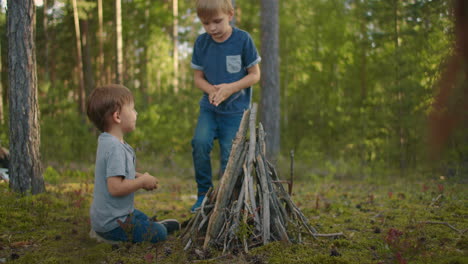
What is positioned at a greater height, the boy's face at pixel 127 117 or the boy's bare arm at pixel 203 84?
the boy's bare arm at pixel 203 84

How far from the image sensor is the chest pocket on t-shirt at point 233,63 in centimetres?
374

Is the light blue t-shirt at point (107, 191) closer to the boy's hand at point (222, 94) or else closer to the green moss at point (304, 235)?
the green moss at point (304, 235)

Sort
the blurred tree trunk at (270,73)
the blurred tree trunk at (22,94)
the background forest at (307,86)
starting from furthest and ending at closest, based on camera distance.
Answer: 1. the background forest at (307,86)
2. the blurred tree trunk at (270,73)
3. the blurred tree trunk at (22,94)

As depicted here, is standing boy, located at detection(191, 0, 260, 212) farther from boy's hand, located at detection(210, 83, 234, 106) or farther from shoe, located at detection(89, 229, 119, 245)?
shoe, located at detection(89, 229, 119, 245)

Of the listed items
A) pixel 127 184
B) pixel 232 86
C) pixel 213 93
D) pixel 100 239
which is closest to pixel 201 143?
pixel 213 93

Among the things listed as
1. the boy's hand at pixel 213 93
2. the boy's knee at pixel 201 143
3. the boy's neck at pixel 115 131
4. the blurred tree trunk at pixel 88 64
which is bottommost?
the boy's knee at pixel 201 143

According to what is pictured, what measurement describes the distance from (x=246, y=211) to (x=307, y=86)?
1355 centimetres

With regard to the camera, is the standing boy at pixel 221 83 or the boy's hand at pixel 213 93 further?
the standing boy at pixel 221 83

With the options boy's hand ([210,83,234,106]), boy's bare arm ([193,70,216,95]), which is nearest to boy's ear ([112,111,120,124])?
boy's hand ([210,83,234,106])

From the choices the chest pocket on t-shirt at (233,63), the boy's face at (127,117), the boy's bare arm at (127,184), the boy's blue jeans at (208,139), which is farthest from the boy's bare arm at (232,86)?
the boy's bare arm at (127,184)

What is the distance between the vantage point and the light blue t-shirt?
2.81 meters

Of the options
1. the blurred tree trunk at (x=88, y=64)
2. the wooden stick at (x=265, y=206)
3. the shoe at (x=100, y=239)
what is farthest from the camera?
the blurred tree trunk at (x=88, y=64)

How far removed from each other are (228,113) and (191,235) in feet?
4.30

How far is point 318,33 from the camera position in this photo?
1577 cm
